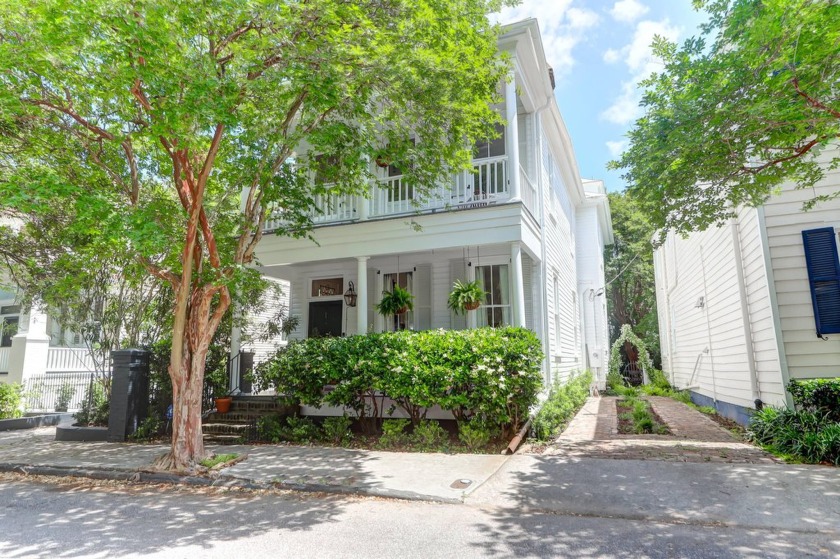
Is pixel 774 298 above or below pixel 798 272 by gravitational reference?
below

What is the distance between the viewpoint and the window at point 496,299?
10562mm

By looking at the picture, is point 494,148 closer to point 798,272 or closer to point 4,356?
point 798,272

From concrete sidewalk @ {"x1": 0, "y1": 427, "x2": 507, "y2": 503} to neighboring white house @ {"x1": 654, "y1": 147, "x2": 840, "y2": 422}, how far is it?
16.1ft

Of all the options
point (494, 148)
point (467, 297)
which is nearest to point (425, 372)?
point (467, 297)

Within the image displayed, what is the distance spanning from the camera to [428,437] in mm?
8039

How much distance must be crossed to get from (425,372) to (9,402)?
1209 centimetres

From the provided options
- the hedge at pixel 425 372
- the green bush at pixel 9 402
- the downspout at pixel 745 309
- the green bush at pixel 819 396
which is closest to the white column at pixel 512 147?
the hedge at pixel 425 372

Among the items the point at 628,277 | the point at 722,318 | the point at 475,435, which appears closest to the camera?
the point at 475,435

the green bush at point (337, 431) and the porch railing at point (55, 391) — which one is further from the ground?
the porch railing at point (55, 391)

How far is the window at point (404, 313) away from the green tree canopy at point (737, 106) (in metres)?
5.64

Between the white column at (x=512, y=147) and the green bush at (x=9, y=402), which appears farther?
the green bush at (x=9, y=402)

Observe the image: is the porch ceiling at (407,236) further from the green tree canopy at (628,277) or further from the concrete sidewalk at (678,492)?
the green tree canopy at (628,277)

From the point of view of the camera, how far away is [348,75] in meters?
6.91

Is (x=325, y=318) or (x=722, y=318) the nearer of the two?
(x=722, y=318)
